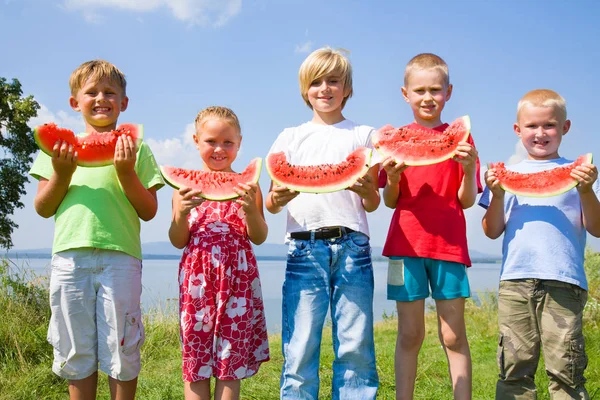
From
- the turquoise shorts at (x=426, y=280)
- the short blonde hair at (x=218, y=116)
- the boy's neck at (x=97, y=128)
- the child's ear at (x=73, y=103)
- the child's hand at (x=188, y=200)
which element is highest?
the child's ear at (x=73, y=103)

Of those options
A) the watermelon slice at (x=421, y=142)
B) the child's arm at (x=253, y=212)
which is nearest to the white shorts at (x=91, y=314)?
the child's arm at (x=253, y=212)

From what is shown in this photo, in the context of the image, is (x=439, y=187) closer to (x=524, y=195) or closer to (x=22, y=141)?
(x=524, y=195)

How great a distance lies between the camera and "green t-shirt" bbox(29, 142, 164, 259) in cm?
325

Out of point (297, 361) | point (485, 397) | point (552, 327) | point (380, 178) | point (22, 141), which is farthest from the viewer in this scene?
point (22, 141)

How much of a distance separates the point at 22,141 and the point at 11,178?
1378 millimetres

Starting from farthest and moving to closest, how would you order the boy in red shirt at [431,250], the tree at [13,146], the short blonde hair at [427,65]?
the tree at [13,146]
the short blonde hair at [427,65]
the boy in red shirt at [431,250]

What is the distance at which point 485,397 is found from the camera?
4.96 meters

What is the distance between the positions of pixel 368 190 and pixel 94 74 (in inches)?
81.8

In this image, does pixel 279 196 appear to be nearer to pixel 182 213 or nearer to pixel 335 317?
pixel 182 213

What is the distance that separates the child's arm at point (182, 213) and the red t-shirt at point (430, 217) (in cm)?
135

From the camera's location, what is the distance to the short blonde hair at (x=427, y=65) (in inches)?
139

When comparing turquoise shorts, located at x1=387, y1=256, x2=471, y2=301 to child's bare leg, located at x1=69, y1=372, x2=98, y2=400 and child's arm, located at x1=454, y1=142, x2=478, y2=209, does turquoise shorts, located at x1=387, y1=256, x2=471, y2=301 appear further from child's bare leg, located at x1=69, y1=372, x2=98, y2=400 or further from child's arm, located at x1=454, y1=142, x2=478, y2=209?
child's bare leg, located at x1=69, y1=372, x2=98, y2=400

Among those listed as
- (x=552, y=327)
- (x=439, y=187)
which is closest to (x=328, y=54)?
(x=439, y=187)

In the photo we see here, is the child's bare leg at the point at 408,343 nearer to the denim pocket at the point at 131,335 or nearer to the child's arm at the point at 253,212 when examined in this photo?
the child's arm at the point at 253,212
